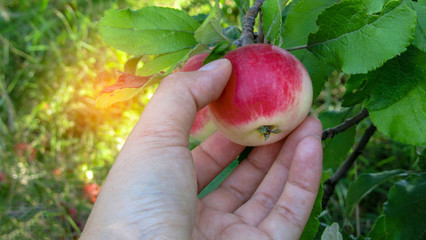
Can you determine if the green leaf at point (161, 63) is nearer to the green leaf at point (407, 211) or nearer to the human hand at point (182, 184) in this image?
the human hand at point (182, 184)

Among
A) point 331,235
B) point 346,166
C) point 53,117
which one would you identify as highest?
point 331,235

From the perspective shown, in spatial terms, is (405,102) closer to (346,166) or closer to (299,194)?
(299,194)

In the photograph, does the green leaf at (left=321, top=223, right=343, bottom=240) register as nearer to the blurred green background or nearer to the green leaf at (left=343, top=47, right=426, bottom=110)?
the green leaf at (left=343, top=47, right=426, bottom=110)

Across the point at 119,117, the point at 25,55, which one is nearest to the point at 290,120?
the point at 119,117

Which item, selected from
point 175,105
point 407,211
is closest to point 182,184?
point 175,105

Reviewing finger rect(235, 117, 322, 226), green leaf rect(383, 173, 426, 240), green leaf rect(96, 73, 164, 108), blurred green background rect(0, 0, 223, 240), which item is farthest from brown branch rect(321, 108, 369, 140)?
blurred green background rect(0, 0, 223, 240)

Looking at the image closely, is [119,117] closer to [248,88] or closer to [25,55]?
[25,55]
